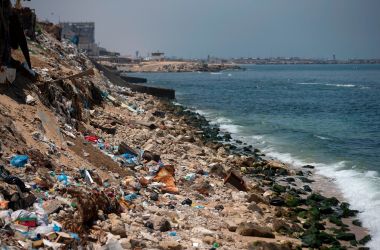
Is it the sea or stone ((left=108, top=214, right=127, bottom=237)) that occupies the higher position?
stone ((left=108, top=214, right=127, bottom=237))

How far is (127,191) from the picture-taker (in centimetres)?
1077

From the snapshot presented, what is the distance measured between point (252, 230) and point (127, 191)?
2.90 m

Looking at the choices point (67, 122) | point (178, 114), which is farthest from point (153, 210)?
point (178, 114)

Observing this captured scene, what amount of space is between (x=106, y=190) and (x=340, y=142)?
Result: 56.0 feet

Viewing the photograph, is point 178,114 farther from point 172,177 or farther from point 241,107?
point 172,177

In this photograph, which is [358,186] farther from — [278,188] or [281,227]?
[281,227]

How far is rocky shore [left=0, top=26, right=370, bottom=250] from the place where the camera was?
784 centimetres

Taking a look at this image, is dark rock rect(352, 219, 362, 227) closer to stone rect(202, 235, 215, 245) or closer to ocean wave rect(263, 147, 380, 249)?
ocean wave rect(263, 147, 380, 249)

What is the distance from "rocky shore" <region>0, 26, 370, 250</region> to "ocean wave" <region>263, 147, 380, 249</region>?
1.26ft

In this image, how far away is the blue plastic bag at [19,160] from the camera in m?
9.13

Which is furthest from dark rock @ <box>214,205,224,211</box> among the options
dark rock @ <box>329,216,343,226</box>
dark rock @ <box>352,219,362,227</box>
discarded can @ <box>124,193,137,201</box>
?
dark rock @ <box>352,219,362,227</box>

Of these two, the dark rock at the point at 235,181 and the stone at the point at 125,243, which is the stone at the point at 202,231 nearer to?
the stone at the point at 125,243

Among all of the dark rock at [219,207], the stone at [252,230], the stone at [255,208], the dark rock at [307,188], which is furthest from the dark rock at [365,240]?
the dark rock at [307,188]

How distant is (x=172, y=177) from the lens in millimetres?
12562
